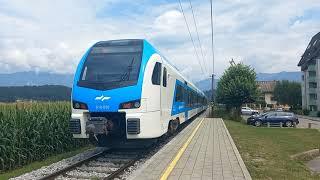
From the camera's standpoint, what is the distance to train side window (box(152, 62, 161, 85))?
14.1 meters

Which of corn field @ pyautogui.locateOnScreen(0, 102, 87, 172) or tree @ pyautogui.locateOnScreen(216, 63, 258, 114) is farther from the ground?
tree @ pyautogui.locateOnScreen(216, 63, 258, 114)

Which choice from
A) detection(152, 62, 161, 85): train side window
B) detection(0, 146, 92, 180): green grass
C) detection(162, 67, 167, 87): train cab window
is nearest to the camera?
detection(0, 146, 92, 180): green grass

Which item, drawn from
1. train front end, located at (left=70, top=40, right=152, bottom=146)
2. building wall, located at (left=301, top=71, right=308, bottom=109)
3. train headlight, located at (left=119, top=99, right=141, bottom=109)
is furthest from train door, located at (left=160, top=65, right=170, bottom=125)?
building wall, located at (left=301, top=71, right=308, bottom=109)

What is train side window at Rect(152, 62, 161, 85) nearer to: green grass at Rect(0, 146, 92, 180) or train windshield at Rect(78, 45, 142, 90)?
train windshield at Rect(78, 45, 142, 90)

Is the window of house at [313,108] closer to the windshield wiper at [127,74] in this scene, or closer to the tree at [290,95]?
the tree at [290,95]

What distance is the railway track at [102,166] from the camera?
36.1ft

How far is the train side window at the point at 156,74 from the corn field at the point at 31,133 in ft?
14.0

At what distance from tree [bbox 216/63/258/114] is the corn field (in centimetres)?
3480

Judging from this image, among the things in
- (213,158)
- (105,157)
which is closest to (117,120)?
(105,157)

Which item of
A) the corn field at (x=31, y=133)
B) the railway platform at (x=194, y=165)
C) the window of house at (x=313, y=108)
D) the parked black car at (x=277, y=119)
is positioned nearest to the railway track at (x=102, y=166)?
the railway platform at (x=194, y=165)

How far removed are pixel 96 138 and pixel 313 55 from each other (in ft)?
253

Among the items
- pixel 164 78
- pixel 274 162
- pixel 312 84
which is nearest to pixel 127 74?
pixel 164 78

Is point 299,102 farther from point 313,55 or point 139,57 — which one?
point 139,57

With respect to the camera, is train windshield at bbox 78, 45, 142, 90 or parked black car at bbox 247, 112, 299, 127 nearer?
train windshield at bbox 78, 45, 142, 90
